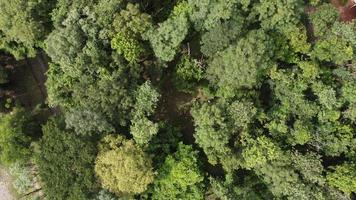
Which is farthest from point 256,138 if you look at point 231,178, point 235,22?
point 235,22

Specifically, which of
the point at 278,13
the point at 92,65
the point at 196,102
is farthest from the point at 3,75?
the point at 278,13

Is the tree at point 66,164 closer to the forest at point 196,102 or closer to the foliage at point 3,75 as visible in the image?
the forest at point 196,102

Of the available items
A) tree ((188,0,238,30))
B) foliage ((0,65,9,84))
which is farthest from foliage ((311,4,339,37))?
foliage ((0,65,9,84))

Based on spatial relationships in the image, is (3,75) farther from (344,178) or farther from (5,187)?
(344,178)

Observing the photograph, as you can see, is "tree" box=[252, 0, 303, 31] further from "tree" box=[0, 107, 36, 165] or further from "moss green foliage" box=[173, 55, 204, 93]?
"tree" box=[0, 107, 36, 165]

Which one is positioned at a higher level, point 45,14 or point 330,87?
point 45,14

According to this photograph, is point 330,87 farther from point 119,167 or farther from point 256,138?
point 119,167
